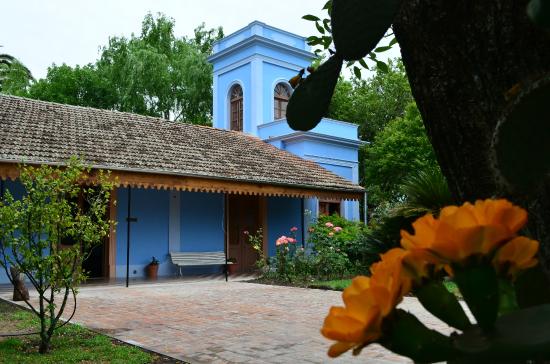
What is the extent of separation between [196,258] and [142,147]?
3182 mm

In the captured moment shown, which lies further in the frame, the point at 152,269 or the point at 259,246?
the point at 259,246

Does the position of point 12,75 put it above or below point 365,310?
above

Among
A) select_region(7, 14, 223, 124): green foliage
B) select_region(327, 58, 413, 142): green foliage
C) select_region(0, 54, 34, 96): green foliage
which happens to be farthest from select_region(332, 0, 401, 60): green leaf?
select_region(0, 54, 34, 96): green foliage

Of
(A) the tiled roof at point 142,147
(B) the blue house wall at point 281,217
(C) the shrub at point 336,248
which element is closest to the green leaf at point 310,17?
(A) the tiled roof at point 142,147

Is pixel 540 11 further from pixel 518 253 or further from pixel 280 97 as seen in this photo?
pixel 280 97

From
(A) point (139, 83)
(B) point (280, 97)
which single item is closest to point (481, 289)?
(B) point (280, 97)

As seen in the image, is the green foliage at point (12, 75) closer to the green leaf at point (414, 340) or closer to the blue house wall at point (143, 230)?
the blue house wall at point (143, 230)

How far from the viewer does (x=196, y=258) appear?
14156 millimetres

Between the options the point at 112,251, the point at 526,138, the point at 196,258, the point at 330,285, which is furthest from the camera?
the point at 196,258

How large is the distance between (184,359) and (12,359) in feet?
5.20

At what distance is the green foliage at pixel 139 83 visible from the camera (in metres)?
28.0

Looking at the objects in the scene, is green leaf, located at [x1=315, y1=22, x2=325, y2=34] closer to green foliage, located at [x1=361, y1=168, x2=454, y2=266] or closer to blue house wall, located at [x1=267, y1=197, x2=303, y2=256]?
green foliage, located at [x1=361, y1=168, x2=454, y2=266]

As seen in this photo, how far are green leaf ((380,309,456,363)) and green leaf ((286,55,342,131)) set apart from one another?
807 millimetres

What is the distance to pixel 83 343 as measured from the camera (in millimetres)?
5855
